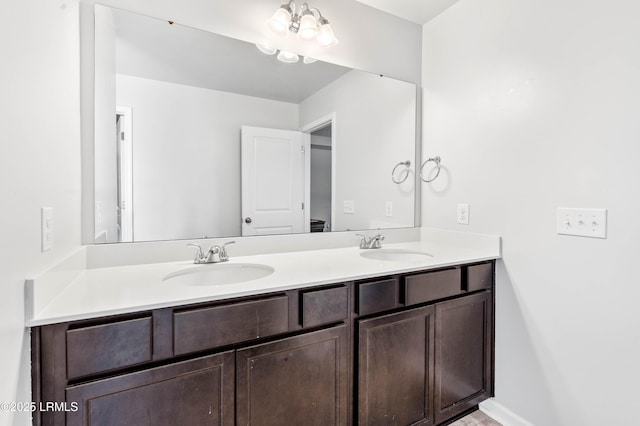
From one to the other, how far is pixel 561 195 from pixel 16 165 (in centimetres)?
197

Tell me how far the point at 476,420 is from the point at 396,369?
740 millimetres

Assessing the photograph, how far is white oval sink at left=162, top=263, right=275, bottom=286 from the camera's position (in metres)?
1.34

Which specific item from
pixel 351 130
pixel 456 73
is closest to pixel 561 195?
pixel 456 73

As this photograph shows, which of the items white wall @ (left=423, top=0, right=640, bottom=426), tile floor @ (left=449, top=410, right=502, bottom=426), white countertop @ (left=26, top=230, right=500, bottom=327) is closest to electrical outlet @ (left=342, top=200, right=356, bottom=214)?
white countertop @ (left=26, top=230, right=500, bottom=327)

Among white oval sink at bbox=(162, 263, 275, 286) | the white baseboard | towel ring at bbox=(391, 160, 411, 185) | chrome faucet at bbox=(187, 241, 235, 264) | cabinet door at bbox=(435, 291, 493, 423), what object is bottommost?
the white baseboard

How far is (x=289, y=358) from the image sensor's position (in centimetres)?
113

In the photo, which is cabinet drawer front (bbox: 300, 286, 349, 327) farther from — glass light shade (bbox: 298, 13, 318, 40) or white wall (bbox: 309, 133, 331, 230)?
glass light shade (bbox: 298, 13, 318, 40)

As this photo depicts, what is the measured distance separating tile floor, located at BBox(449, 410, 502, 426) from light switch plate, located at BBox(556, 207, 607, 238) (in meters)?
1.10

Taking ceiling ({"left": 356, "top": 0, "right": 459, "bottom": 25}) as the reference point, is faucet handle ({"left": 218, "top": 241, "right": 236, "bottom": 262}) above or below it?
below

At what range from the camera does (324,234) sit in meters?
1.91

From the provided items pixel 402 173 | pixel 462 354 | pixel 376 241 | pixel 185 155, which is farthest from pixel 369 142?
pixel 462 354

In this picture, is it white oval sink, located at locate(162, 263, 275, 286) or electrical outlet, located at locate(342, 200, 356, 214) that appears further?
electrical outlet, located at locate(342, 200, 356, 214)

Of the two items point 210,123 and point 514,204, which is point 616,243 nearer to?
point 514,204

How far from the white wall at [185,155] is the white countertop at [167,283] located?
0.21 metres
